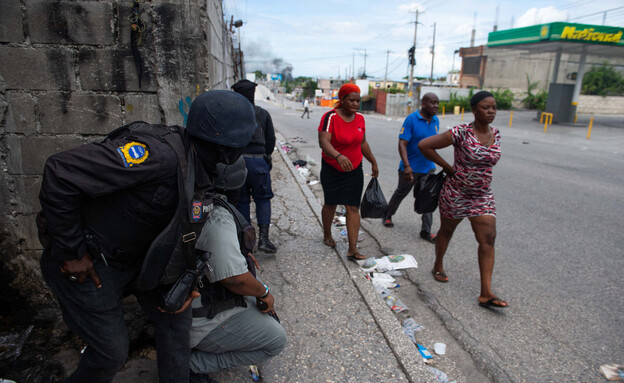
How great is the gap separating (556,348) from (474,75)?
43.8 m

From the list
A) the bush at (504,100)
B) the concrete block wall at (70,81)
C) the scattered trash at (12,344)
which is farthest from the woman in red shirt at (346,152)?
the bush at (504,100)

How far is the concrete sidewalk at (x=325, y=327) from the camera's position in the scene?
95.8 inches

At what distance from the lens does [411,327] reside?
310 centimetres

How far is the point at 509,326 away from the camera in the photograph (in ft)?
10.3

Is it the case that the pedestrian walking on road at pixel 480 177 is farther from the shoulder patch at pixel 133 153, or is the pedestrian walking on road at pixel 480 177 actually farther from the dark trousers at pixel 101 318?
the shoulder patch at pixel 133 153

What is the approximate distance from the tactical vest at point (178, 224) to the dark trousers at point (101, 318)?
159mm

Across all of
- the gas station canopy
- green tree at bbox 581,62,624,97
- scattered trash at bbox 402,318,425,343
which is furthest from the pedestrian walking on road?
green tree at bbox 581,62,624,97

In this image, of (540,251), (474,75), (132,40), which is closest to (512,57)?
(474,75)

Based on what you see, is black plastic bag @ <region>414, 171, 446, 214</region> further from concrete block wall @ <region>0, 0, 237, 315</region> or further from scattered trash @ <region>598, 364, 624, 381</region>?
concrete block wall @ <region>0, 0, 237, 315</region>

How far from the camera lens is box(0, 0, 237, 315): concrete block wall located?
2.47 metres

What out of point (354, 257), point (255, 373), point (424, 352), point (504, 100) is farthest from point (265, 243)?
point (504, 100)

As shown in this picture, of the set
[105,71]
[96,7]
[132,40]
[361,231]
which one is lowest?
[361,231]

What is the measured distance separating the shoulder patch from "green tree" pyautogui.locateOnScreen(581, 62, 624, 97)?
38.4 meters

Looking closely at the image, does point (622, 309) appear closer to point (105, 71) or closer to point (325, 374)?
point (325, 374)
